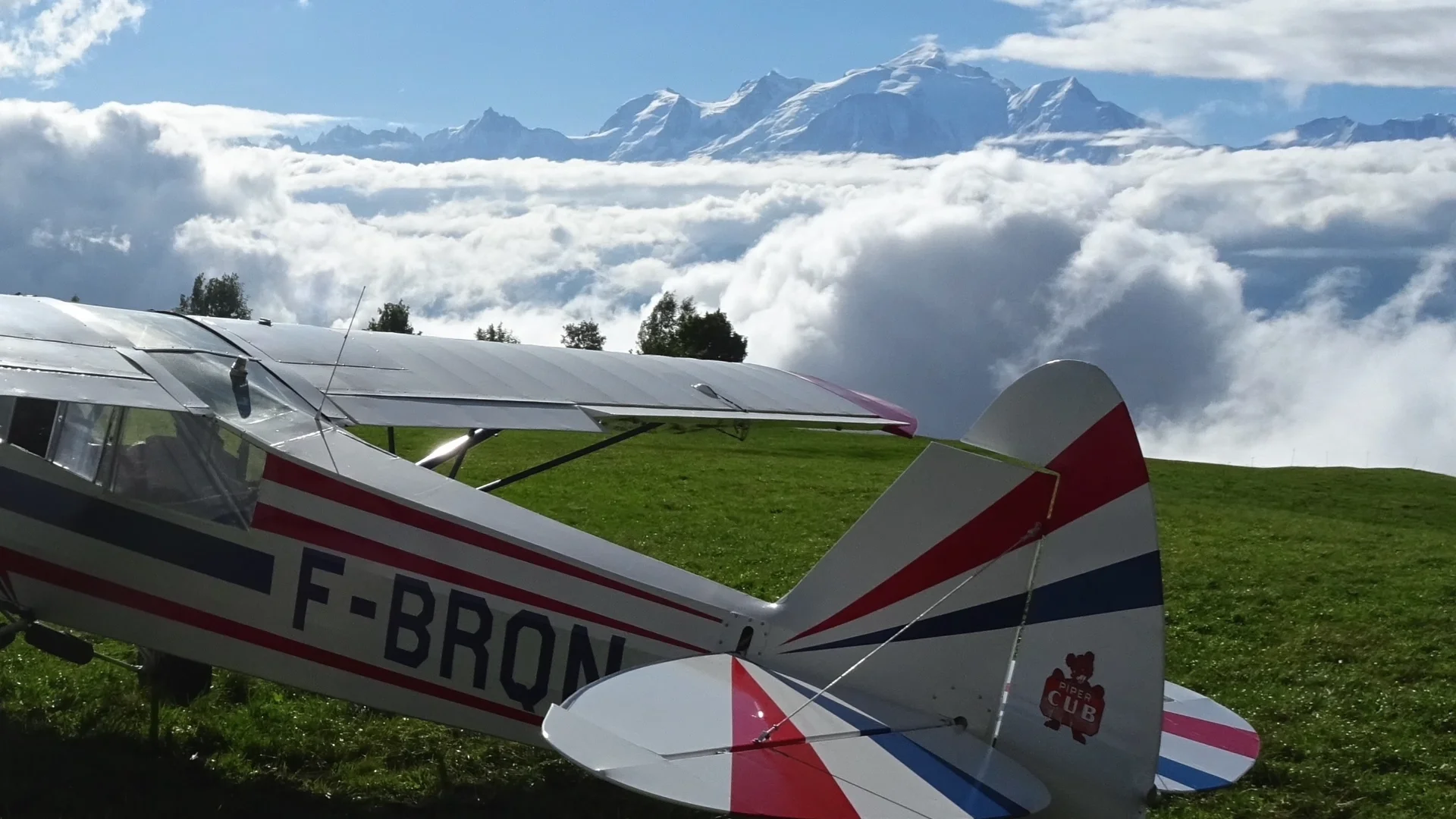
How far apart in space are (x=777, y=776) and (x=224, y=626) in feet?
10.0

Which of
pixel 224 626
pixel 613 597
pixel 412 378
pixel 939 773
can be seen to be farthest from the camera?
pixel 412 378

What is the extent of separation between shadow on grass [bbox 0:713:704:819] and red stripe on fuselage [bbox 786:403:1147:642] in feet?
6.34

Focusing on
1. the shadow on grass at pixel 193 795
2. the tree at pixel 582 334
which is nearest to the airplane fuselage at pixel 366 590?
the shadow on grass at pixel 193 795

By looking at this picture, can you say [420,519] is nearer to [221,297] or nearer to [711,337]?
[711,337]

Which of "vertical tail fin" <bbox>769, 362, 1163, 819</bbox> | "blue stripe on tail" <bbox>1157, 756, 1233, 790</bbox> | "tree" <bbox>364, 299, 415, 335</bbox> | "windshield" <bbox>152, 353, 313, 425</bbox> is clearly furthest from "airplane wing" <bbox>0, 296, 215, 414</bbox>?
"tree" <bbox>364, 299, 415, 335</bbox>

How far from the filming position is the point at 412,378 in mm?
7508

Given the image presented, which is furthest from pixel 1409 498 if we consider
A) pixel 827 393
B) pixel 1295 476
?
pixel 827 393

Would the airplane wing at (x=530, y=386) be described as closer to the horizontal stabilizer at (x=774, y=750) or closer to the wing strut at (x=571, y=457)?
the wing strut at (x=571, y=457)

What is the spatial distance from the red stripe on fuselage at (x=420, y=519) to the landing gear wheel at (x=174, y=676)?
1973 millimetres

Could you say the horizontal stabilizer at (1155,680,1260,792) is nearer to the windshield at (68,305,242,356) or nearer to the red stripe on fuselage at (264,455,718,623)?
the red stripe on fuselage at (264,455,718,623)

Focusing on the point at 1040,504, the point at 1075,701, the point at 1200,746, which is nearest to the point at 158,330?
the point at 1040,504

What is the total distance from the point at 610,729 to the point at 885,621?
1.32 m

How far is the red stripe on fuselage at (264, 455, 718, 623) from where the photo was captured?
4852mm

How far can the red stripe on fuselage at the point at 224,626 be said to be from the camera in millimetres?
4984
